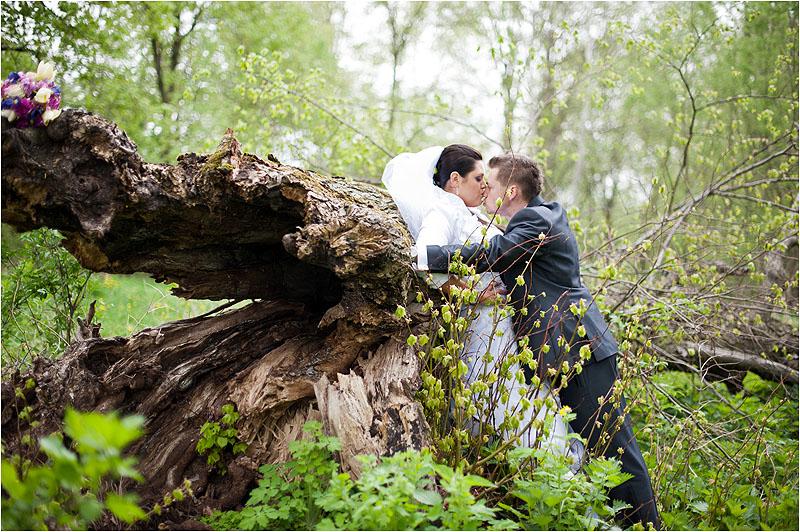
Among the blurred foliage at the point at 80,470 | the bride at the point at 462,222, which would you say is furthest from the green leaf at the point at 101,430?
the bride at the point at 462,222

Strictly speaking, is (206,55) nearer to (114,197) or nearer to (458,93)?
(458,93)

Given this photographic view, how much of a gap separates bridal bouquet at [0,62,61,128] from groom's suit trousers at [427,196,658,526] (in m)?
2.49

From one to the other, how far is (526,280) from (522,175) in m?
0.82

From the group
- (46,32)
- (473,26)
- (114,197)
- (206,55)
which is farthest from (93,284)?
(473,26)

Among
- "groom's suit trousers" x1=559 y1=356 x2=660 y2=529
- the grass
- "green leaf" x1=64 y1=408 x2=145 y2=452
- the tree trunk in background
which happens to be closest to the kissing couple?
"groom's suit trousers" x1=559 y1=356 x2=660 y2=529

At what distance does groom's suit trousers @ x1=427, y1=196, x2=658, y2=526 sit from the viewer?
14.4 ft

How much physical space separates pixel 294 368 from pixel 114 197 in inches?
56.0

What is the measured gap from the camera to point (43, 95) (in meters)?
3.15

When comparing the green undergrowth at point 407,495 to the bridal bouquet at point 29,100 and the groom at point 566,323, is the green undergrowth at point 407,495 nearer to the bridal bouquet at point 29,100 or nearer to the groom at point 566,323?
the groom at point 566,323

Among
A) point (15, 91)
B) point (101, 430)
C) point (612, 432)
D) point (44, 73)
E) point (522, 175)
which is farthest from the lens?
point (522, 175)

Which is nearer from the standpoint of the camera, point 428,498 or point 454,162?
point 428,498

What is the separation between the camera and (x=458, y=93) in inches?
872

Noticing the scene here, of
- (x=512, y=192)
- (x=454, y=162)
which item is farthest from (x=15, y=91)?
(x=512, y=192)

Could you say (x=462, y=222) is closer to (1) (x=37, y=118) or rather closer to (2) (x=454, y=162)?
(2) (x=454, y=162)
